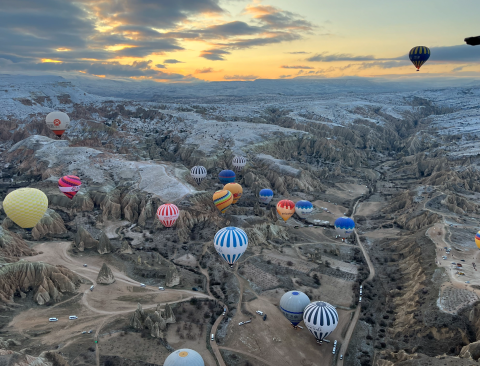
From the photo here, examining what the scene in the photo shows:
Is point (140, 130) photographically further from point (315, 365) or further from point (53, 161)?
point (315, 365)

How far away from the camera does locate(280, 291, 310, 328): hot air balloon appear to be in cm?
3388

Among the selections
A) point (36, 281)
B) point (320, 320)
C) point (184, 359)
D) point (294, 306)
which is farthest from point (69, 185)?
point (320, 320)

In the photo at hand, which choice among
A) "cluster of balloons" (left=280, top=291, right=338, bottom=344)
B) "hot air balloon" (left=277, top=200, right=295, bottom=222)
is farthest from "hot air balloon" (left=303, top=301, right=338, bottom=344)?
"hot air balloon" (left=277, top=200, right=295, bottom=222)

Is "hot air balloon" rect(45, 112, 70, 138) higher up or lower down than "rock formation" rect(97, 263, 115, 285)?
higher up

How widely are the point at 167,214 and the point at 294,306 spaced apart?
2858cm

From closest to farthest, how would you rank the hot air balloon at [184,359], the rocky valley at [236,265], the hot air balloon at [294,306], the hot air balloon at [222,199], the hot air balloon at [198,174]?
the hot air balloon at [184,359]
the rocky valley at [236,265]
the hot air balloon at [294,306]
the hot air balloon at [222,199]
the hot air balloon at [198,174]

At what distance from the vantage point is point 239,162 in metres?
89.4

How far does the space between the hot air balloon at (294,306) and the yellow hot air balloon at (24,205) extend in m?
35.4

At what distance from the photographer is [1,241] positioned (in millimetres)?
45406

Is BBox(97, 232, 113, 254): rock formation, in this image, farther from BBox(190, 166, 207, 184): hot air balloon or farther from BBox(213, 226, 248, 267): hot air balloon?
BBox(190, 166, 207, 184): hot air balloon

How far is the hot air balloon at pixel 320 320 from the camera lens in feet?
104

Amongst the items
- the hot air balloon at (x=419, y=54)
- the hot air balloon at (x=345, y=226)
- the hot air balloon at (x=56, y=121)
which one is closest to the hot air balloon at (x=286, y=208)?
the hot air balloon at (x=345, y=226)

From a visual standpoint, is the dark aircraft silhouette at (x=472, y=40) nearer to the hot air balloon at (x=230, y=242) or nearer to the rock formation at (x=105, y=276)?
the hot air balloon at (x=230, y=242)

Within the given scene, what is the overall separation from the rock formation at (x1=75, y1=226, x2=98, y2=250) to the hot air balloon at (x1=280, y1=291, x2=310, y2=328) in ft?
105
